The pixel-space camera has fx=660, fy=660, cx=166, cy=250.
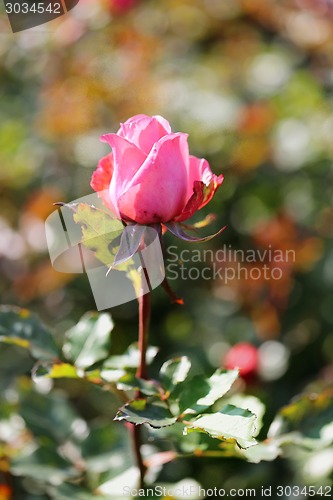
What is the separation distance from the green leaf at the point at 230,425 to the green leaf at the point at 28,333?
0.77 feet

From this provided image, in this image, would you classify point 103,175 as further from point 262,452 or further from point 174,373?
point 262,452

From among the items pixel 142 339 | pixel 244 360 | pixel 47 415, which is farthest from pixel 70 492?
pixel 244 360

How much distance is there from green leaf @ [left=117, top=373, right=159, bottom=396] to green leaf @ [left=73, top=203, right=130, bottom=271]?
0.13 meters

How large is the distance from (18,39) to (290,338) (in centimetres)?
125

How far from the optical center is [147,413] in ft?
2.18

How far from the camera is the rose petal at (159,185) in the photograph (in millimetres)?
630

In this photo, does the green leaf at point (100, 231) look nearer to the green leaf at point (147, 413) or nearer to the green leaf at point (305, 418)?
the green leaf at point (147, 413)

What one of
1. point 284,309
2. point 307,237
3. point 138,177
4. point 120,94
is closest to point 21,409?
point 138,177

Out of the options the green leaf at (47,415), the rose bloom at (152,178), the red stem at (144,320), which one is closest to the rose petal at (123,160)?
the rose bloom at (152,178)

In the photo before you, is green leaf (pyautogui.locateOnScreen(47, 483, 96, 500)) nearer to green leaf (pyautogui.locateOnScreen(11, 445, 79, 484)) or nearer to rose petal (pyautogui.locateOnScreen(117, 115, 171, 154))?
green leaf (pyautogui.locateOnScreen(11, 445, 79, 484))

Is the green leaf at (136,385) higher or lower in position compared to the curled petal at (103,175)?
lower

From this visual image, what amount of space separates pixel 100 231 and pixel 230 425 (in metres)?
0.22

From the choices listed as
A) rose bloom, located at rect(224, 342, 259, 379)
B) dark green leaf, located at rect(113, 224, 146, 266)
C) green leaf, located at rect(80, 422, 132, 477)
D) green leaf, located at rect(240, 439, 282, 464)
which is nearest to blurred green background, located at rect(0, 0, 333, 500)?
rose bloom, located at rect(224, 342, 259, 379)

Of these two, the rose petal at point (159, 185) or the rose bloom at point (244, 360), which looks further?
the rose bloom at point (244, 360)
